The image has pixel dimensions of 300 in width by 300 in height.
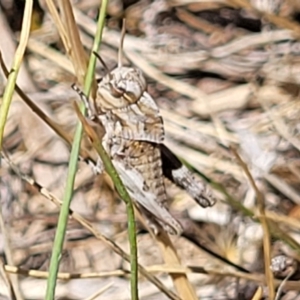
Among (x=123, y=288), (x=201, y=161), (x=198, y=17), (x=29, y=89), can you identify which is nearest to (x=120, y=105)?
(x=123, y=288)

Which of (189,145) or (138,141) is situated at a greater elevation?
(189,145)

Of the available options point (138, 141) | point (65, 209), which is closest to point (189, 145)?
point (138, 141)

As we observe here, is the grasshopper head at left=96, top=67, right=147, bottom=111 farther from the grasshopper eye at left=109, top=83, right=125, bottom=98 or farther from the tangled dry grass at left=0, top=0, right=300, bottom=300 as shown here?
the tangled dry grass at left=0, top=0, right=300, bottom=300

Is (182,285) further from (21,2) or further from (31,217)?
(21,2)

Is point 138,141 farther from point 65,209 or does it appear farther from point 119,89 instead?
point 65,209

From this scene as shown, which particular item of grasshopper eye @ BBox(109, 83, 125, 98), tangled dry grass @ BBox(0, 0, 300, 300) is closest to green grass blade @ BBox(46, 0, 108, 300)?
grasshopper eye @ BBox(109, 83, 125, 98)

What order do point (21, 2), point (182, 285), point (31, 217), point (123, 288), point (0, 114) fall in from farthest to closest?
1. point (21, 2)
2. point (31, 217)
3. point (123, 288)
4. point (182, 285)
5. point (0, 114)
